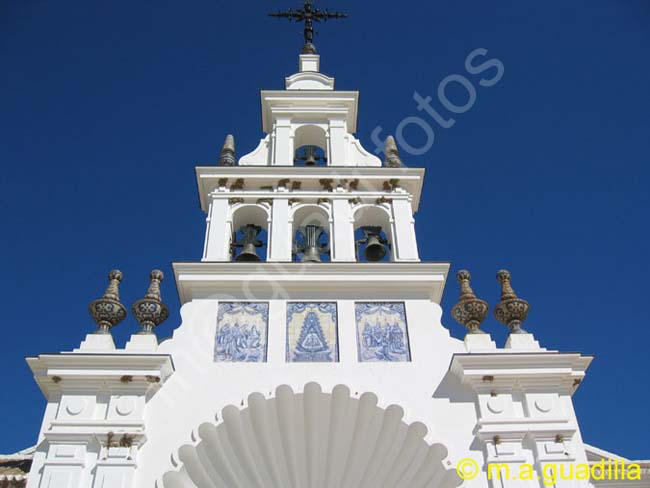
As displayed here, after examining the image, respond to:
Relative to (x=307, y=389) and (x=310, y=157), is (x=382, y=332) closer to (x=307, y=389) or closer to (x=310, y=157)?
(x=307, y=389)

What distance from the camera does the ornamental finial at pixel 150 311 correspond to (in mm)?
10320

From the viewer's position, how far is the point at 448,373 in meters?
9.70

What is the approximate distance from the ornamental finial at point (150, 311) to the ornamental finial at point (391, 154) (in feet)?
16.8

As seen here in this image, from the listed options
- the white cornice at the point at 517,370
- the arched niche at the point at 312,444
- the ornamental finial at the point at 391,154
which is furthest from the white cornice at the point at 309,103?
the arched niche at the point at 312,444

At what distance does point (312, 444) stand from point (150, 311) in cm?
306

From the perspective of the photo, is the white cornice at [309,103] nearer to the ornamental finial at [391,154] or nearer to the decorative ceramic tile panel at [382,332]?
the ornamental finial at [391,154]

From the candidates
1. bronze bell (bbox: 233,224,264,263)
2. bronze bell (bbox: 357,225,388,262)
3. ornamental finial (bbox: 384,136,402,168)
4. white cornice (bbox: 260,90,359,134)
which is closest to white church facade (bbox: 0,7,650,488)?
bronze bell (bbox: 233,224,264,263)

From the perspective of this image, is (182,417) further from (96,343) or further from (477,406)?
(477,406)

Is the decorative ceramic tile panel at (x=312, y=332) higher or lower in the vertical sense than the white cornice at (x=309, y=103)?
lower

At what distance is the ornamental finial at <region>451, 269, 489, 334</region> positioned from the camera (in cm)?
1036

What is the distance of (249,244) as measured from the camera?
1215 centimetres

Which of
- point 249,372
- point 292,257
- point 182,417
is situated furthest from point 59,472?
point 292,257

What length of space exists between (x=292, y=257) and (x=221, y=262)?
146 centimetres

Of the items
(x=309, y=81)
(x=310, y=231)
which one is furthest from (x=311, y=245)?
(x=309, y=81)
